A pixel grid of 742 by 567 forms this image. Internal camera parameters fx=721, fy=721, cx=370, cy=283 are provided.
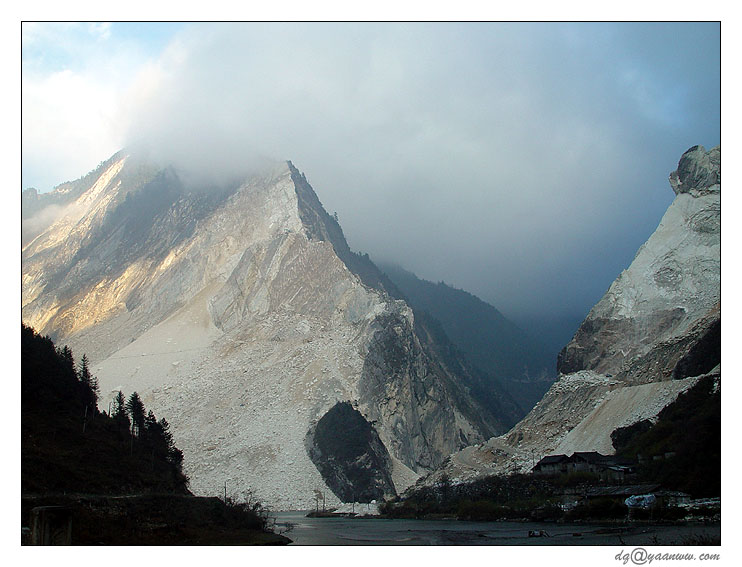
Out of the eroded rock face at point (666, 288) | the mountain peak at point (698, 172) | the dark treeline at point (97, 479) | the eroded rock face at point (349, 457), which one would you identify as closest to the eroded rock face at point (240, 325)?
the eroded rock face at point (349, 457)

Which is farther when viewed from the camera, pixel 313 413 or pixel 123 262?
pixel 123 262

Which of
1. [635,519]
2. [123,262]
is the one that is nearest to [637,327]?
[635,519]

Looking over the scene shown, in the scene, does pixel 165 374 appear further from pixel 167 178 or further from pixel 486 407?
pixel 486 407

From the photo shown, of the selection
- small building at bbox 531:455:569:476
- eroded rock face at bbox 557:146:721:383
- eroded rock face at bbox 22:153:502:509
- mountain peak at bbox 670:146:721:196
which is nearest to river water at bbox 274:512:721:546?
small building at bbox 531:455:569:476

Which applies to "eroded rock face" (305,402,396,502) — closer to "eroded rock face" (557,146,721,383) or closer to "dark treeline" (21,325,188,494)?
"eroded rock face" (557,146,721,383)

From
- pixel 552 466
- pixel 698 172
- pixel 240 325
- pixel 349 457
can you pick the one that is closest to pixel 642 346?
pixel 698 172

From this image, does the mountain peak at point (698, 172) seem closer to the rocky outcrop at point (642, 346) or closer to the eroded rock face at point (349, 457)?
the rocky outcrop at point (642, 346)
